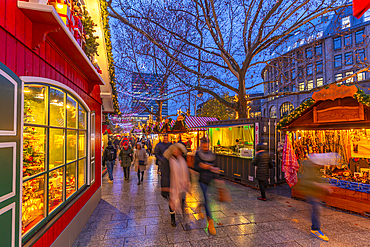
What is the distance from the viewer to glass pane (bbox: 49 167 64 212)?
11.0 feet

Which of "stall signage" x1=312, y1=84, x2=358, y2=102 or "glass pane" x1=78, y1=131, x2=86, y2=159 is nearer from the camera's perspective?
"glass pane" x1=78, y1=131, x2=86, y2=159

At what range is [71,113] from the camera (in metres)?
4.25

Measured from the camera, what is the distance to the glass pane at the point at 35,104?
8.76 feet

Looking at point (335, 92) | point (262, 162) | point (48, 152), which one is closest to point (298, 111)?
point (335, 92)

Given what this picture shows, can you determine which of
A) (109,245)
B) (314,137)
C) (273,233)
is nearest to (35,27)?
(109,245)

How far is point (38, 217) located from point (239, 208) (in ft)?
16.5

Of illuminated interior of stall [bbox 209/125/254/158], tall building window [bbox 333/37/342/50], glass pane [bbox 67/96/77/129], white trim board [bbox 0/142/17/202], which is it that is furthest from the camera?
tall building window [bbox 333/37/342/50]

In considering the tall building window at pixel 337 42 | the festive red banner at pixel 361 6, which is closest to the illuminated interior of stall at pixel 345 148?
the festive red banner at pixel 361 6

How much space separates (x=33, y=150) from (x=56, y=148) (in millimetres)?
669

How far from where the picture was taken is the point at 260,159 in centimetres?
636

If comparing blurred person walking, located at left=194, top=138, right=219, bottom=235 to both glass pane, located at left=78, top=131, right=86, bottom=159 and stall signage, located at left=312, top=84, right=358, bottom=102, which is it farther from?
stall signage, located at left=312, top=84, right=358, bottom=102

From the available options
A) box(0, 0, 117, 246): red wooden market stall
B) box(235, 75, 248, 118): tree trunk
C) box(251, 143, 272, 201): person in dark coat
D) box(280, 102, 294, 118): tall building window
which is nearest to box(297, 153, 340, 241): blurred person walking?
box(251, 143, 272, 201): person in dark coat

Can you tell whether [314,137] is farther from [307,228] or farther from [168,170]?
[168,170]

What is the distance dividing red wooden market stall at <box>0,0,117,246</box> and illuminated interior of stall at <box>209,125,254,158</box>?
685cm
